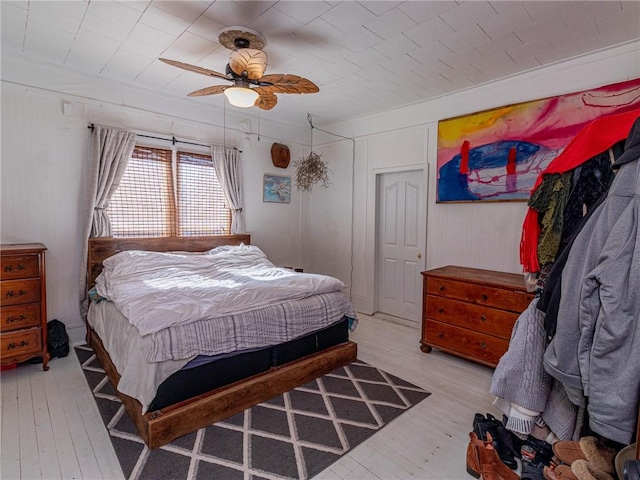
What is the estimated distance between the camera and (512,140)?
329cm

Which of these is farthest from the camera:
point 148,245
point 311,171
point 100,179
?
point 311,171

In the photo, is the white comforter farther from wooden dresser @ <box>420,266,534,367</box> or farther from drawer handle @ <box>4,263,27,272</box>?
wooden dresser @ <box>420,266,534,367</box>

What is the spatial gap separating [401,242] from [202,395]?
10.2 feet

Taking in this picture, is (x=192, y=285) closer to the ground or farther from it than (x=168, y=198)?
closer to the ground

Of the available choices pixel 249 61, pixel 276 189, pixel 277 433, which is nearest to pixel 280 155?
pixel 276 189

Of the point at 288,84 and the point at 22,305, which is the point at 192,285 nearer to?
the point at 22,305

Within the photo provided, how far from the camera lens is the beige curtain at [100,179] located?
3445 millimetres

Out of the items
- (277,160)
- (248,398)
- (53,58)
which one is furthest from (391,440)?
(53,58)

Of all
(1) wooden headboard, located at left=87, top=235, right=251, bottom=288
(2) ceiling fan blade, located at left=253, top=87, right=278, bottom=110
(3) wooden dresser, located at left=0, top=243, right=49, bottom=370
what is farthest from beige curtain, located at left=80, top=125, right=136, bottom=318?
(2) ceiling fan blade, located at left=253, top=87, right=278, bottom=110

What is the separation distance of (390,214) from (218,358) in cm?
306

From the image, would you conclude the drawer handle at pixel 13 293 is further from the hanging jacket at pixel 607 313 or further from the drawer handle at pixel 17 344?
the hanging jacket at pixel 607 313

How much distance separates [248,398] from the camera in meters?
2.37

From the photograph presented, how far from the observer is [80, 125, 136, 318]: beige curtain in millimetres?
3445

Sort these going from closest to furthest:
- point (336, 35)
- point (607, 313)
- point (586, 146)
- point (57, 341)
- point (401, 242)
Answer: point (607, 313) → point (586, 146) → point (336, 35) → point (57, 341) → point (401, 242)
